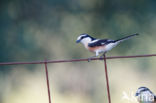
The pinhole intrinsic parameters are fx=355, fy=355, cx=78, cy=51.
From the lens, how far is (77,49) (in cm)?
462

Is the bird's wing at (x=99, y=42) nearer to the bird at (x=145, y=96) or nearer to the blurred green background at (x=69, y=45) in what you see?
the bird at (x=145, y=96)

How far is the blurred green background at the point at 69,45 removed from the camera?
4.42m

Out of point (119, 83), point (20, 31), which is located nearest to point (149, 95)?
point (119, 83)

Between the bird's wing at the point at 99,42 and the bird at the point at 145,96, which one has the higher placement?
the bird's wing at the point at 99,42

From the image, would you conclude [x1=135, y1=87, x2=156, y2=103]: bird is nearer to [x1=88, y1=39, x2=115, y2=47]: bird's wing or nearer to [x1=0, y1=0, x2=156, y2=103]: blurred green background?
[x1=88, y1=39, x2=115, y2=47]: bird's wing

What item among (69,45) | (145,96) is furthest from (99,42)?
(69,45)

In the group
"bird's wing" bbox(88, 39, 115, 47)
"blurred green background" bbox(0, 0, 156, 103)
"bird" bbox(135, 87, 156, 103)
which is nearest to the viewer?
"bird" bbox(135, 87, 156, 103)

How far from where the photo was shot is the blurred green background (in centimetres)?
442

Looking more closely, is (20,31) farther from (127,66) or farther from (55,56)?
(127,66)

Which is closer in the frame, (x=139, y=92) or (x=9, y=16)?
(x=139, y=92)

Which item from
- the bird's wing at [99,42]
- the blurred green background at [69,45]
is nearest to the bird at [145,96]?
the bird's wing at [99,42]

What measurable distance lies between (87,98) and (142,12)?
1.33 m

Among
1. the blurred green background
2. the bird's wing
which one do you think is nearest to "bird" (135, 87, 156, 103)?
the bird's wing

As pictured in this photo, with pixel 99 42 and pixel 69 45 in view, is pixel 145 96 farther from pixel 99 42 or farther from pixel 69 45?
pixel 69 45
